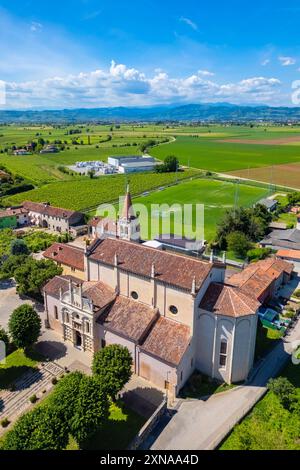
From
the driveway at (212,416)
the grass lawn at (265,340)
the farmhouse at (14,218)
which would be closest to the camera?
the driveway at (212,416)

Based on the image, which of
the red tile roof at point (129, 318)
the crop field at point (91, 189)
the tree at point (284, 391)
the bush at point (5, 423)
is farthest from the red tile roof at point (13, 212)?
the tree at point (284, 391)

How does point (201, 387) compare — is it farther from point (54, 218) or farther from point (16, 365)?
point (54, 218)

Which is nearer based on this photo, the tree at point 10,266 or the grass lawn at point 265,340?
the grass lawn at point 265,340

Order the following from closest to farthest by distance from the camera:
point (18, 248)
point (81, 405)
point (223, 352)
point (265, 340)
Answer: point (81, 405) < point (223, 352) < point (265, 340) < point (18, 248)

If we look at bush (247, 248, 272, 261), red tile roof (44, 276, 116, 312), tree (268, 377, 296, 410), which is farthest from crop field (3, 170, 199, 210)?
tree (268, 377, 296, 410)

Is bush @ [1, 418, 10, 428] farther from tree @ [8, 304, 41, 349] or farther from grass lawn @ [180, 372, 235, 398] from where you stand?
grass lawn @ [180, 372, 235, 398]

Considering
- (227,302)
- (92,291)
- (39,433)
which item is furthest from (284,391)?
(92,291)

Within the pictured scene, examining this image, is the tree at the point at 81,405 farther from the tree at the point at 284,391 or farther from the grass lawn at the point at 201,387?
the tree at the point at 284,391

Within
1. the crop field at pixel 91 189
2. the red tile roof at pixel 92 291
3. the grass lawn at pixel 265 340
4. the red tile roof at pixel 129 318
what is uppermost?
the red tile roof at pixel 92 291
